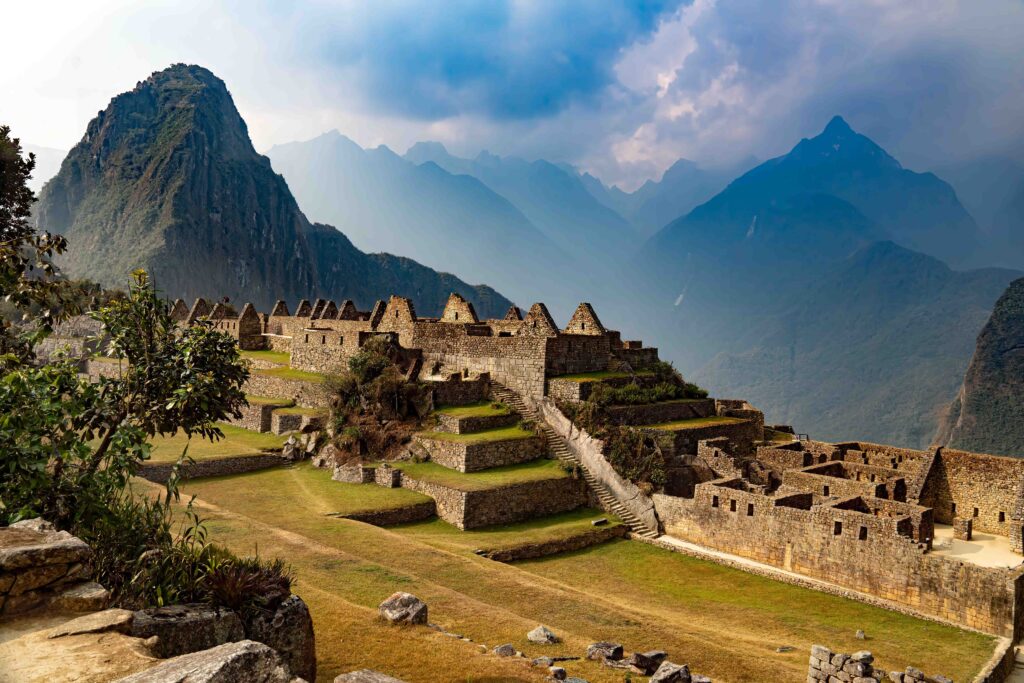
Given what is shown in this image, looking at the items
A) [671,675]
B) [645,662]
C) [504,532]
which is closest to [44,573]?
[671,675]

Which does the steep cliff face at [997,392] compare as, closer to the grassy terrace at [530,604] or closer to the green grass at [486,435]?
the green grass at [486,435]

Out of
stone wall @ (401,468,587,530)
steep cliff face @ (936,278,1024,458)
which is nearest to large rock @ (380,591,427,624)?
stone wall @ (401,468,587,530)

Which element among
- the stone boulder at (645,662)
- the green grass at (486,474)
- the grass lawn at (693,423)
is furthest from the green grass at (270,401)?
the stone boulder at (645,662)

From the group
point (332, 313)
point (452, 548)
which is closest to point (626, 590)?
point (452, 548)

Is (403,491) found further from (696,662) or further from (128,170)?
(128,170)

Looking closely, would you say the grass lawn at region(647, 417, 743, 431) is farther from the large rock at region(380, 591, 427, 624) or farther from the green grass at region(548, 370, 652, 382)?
the large rock at region(380, 591, 427, 624)

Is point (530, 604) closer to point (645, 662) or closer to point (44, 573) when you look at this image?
point (645, 662)
